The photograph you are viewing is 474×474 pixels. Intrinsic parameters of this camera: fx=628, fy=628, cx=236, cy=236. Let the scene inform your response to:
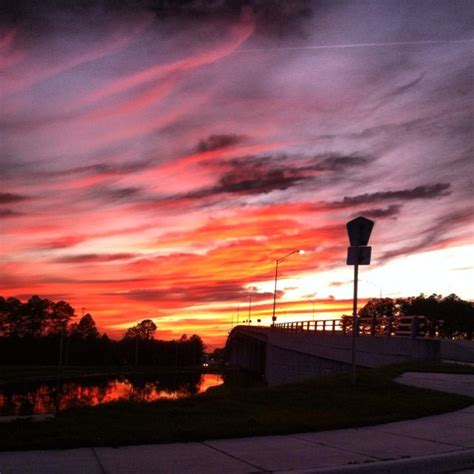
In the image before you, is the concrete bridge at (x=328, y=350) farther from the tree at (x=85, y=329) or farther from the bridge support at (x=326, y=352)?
the tree at (x=85, y=329)

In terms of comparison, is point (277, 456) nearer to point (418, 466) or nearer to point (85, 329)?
point (418, 466)

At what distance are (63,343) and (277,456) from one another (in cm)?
15392

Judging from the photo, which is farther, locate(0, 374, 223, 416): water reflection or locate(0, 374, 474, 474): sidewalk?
locate(0, 374, 223, 416): water reflection

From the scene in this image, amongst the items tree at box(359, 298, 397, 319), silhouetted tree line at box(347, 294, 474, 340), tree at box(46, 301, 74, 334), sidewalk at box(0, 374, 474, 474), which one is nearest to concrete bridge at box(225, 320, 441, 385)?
sidewalk at box(0, 374, 474, 474)

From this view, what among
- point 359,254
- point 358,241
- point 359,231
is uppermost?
point 359,231

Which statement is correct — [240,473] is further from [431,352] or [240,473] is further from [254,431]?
[431,352]

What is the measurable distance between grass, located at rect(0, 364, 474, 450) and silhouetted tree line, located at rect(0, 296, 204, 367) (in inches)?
5170

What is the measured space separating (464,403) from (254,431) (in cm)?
634

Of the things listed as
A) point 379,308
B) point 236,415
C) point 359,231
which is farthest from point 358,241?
point 379,308

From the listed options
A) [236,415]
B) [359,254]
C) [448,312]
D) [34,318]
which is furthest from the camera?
[34,318]

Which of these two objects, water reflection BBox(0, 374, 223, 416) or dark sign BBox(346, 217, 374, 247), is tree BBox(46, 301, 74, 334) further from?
dark sign BBox(346, 217, 374, 247)

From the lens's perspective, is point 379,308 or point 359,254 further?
point 379,308

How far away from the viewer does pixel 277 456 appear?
25.6ft

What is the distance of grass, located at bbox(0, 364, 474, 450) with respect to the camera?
8.61 metres
